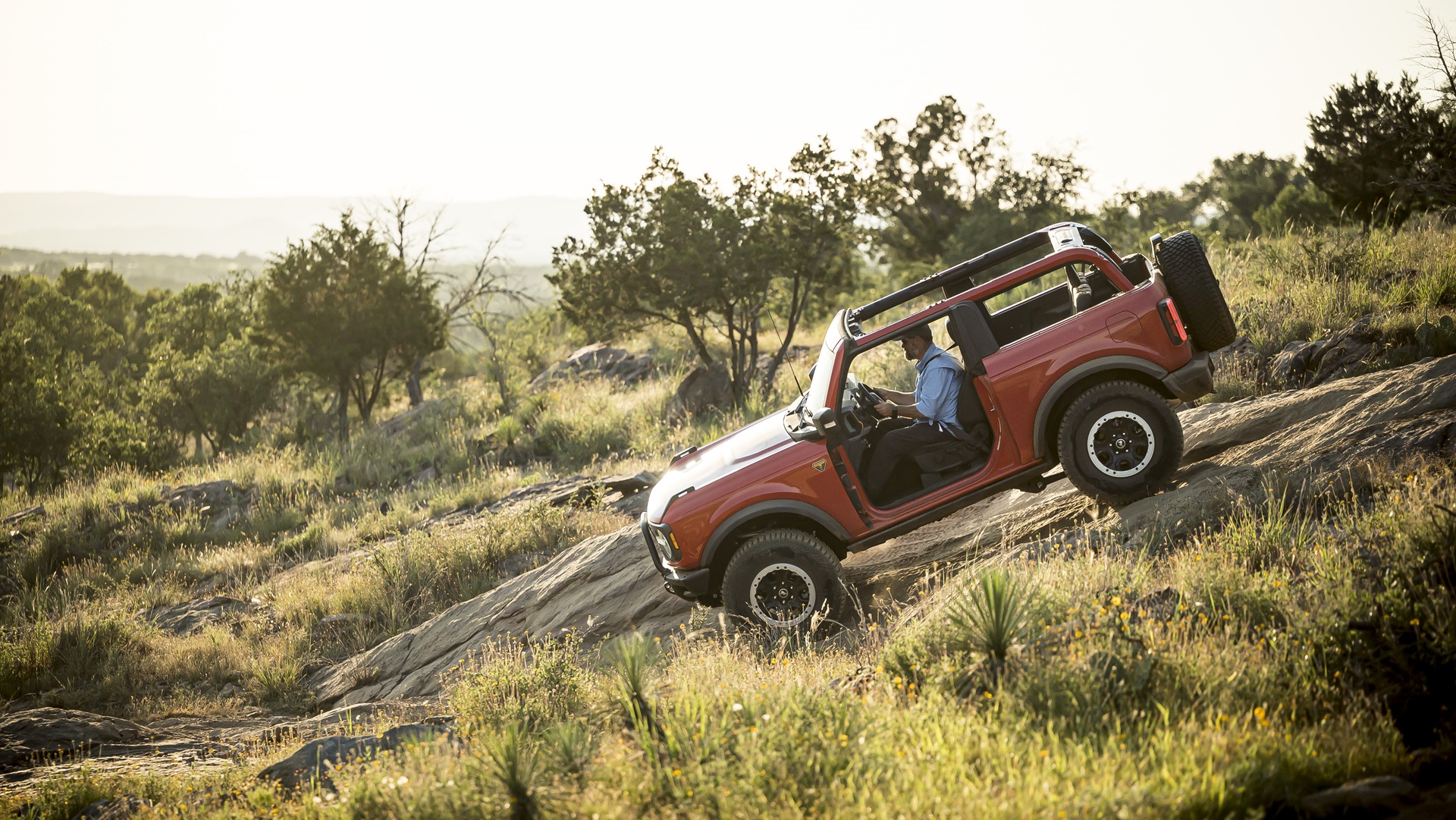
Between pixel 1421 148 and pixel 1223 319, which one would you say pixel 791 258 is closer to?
pixel 1223 319

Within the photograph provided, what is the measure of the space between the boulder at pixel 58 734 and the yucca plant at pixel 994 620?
6455 millimetres

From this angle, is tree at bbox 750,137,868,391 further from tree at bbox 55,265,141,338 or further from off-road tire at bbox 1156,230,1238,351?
tree at bbox 55,265,141,338

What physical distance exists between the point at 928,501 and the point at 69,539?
1437cm

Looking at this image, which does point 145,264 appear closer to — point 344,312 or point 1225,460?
point 344,312

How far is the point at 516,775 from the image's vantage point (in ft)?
13.2

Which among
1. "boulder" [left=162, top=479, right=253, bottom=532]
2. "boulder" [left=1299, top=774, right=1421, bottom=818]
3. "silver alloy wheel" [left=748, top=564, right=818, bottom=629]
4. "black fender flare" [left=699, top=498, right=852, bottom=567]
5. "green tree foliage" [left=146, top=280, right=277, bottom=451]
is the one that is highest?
"green tree foliage" [left=146, top=280, right=277, bottom=451]

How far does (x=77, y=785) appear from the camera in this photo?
5602 millimetres

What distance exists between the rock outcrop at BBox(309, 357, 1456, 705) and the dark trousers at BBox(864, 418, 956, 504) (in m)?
1.04

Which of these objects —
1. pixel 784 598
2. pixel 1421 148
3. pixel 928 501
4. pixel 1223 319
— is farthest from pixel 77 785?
pixel 1421 148

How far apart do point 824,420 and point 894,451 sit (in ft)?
2.04

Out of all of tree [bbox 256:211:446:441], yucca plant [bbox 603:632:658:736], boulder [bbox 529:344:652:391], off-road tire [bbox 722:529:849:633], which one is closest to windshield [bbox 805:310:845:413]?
off-road tire [bbox 722:529:849:633]

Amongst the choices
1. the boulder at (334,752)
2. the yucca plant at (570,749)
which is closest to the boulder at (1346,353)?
the yucca plant at (570,749)

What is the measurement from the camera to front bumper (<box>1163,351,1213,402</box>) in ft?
20.4

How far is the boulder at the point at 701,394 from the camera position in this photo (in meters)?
17.0
